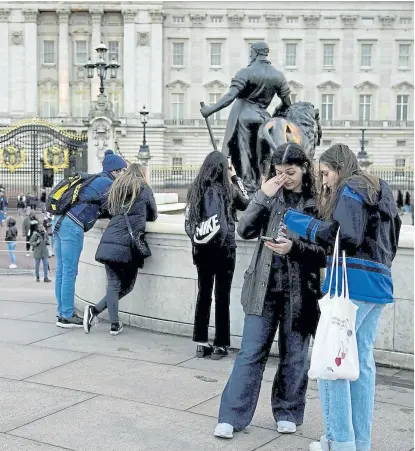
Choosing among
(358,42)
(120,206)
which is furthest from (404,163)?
(120,206)

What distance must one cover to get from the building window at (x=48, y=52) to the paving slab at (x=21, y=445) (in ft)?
203

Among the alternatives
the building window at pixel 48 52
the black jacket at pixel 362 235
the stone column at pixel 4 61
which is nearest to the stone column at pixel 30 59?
the building window at pixel 48 52

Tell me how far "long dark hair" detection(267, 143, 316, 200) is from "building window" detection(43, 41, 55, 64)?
6170 centimetres

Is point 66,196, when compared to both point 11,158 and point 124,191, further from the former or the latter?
point 11,158

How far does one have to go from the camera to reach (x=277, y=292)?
175 inches

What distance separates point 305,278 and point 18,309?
499 cm

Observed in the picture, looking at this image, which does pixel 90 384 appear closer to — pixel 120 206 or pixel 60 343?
pixel 60 343

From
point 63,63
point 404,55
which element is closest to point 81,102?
point 63,63

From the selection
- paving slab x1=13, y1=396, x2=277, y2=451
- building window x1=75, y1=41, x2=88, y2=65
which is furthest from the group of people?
building window x1=75, y1=41, x2=88, y2=65

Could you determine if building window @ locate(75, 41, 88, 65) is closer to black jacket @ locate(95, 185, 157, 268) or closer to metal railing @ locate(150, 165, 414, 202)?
metal railing @ locate(150, 165, 414, 202)

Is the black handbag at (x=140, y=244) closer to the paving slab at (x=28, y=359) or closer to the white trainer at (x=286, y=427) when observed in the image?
the paving slab at (x=28, y=359)

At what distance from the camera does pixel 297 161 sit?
172 inches

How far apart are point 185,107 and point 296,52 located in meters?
10.2

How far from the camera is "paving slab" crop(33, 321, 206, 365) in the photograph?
6410mm
